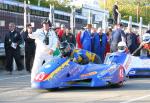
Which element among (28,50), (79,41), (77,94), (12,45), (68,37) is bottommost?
(77,94)

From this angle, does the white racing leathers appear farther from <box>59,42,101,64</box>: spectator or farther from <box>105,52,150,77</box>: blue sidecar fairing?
<box>105,52,150,77</box>: blue sidecar fairing

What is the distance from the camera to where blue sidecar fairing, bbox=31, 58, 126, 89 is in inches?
484

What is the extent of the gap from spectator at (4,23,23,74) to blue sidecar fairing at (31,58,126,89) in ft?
17.8

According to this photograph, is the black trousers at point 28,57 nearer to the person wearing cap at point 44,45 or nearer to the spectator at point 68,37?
the spectator at point 68,37

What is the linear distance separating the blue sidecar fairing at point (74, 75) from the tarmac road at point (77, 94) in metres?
0.19

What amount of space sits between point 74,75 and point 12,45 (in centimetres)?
585

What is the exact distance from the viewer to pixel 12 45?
18.1 metres

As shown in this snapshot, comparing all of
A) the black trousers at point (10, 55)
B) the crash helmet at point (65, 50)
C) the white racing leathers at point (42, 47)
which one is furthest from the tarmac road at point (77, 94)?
the black trousers at point (10, 55)

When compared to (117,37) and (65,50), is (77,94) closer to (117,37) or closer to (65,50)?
(65,50)

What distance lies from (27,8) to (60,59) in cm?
916

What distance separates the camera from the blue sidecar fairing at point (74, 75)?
40.3ft

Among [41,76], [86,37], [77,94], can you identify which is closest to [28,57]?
[86,37]

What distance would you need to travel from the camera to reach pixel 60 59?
12742 millimetres

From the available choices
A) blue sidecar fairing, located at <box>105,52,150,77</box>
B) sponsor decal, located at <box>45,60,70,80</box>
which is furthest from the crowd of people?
sponsor decal, located at <box>45,60,70,80</box>
